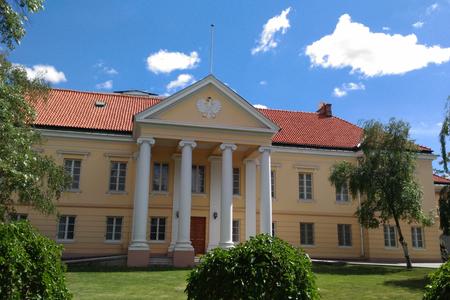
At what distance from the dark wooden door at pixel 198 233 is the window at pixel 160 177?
253 cm

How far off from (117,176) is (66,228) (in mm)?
3957

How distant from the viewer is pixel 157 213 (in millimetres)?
26156

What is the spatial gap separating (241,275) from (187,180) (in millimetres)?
16361

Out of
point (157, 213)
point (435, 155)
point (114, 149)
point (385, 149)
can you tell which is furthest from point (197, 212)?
point (435, 155)

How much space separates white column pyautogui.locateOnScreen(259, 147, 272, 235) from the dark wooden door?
3.93 metres

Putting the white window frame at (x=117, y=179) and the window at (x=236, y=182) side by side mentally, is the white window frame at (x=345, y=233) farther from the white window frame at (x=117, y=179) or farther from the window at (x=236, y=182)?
the white window frame at (x=117, y=179)

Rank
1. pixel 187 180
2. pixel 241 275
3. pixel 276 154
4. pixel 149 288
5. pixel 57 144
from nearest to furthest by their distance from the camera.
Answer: pixel 241 275 < pixel 149 288 < pixel 187 180 < pixel 57 144 < pixel 276 154

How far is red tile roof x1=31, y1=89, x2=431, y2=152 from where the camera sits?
87.1 ft

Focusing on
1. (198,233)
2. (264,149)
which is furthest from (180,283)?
(198,233)

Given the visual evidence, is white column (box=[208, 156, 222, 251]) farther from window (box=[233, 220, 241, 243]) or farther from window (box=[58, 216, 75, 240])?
window (box=[58, 216, 75, 240])

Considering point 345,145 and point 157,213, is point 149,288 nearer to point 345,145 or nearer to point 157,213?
point 157,213

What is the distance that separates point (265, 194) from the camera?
24.0 metres

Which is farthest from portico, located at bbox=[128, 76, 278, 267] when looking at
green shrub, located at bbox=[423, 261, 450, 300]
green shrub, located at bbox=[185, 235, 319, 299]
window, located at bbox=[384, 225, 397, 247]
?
green shrub, located at bbox=[423, 261, 450, 300]

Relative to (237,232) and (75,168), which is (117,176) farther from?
(237,232)
